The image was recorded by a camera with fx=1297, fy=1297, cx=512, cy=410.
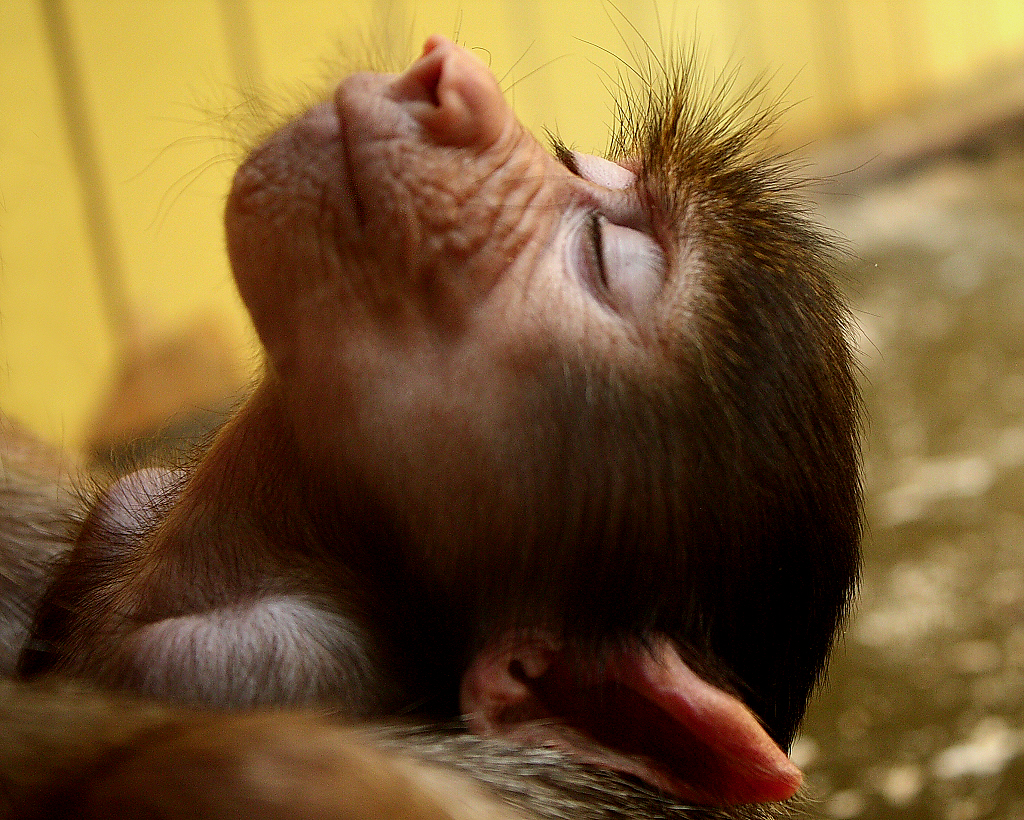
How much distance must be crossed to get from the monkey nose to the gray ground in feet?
2.48

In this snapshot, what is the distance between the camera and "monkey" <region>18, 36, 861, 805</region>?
1521 mm

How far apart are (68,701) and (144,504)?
695mm

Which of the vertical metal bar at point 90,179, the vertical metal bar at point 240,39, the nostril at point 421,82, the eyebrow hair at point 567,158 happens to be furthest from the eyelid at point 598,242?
the vertical metal bar at point 240,39

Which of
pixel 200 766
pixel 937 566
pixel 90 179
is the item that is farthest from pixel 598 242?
pixel 90 179

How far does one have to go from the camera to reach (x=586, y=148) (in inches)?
112

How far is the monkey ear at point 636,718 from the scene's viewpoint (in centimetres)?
148

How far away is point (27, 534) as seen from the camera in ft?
6.85

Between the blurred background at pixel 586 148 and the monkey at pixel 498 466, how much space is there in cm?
45

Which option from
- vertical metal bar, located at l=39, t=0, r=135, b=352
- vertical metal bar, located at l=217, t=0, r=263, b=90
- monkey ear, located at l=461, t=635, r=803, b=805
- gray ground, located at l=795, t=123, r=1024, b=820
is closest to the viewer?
monkey ear, located at l=461, t=635, r=803, b=805

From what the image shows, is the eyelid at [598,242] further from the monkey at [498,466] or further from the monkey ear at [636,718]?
the monkey ear at [636,718]

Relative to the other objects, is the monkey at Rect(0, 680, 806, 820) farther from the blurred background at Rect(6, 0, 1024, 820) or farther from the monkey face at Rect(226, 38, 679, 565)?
the blurred background at Rect(6, 0, 1024, 820)

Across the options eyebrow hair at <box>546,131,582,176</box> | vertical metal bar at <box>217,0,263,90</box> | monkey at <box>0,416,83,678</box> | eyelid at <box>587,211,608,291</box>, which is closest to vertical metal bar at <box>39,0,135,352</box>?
vertical metal bar at <box>217,0,263,90</box>

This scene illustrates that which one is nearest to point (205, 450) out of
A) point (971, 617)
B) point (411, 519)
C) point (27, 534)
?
point (27, 534)

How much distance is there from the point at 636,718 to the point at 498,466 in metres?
0.34
